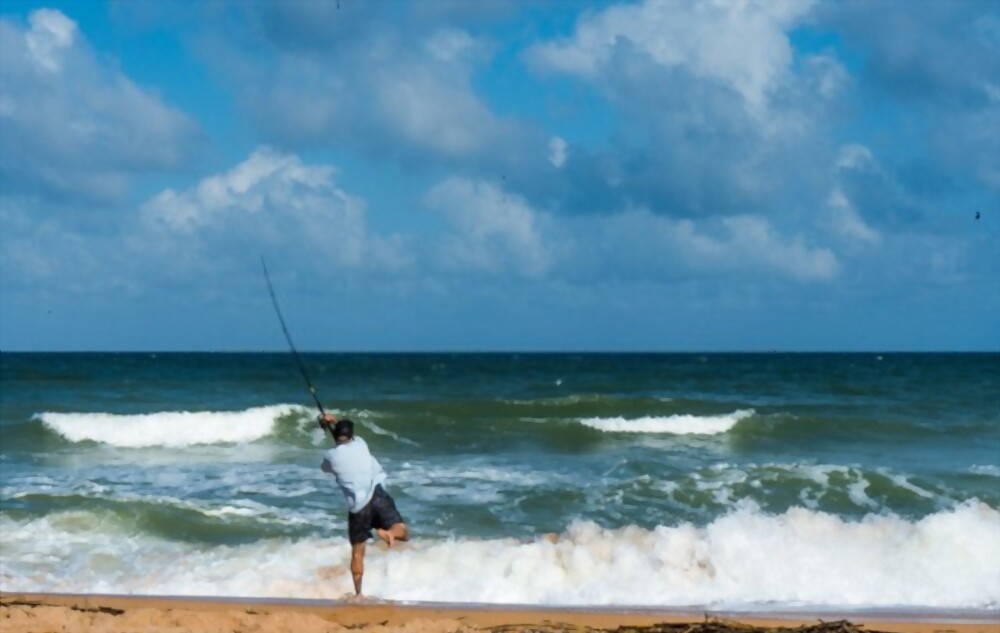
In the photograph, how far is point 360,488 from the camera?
27.4ft

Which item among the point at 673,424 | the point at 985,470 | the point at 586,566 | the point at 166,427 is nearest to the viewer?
the point at 586,566

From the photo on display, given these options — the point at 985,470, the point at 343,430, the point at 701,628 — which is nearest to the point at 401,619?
the point at 343,430

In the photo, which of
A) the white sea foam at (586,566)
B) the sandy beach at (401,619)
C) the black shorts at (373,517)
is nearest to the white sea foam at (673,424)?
the white sea foam at (586,566)

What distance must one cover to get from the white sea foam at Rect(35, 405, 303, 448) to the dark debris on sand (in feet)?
54.4

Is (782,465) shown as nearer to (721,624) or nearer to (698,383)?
(721,624)

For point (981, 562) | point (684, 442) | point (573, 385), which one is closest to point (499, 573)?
point (981, 562)

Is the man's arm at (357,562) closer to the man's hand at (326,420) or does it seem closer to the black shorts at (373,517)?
the black shorts at (373,517)

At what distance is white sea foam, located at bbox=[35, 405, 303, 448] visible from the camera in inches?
926

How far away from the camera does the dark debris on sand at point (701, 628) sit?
7086 millimetres

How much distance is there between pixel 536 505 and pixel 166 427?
12775 millimetres

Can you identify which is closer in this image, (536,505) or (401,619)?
(401,619)

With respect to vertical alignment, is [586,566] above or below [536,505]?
below

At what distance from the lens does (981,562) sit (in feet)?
38.9

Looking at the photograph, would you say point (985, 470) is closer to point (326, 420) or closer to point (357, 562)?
point (357, 562)
